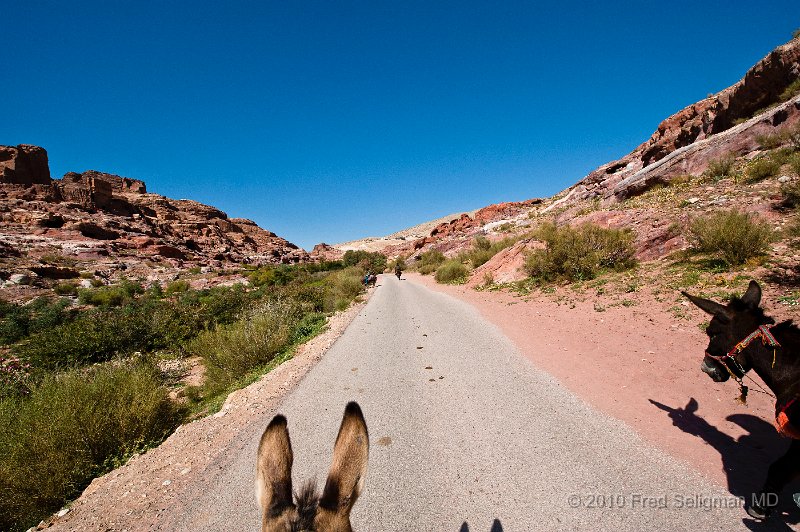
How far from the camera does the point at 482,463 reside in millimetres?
2773

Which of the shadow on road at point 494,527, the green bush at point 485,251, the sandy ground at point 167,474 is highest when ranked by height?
the green bush at point 485,251

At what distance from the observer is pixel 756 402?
10.3ft

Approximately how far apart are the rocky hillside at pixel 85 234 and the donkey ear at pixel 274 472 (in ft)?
97.5

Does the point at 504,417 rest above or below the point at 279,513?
below

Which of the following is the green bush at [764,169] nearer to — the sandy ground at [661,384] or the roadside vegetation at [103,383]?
the sandy ground at [661,384]

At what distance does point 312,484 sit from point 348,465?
147 mm

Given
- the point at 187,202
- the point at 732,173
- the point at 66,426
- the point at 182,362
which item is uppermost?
the point at 187,202

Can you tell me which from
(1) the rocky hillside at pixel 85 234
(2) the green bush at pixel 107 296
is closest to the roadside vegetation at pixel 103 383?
(2) the green bush at pixel 107 296

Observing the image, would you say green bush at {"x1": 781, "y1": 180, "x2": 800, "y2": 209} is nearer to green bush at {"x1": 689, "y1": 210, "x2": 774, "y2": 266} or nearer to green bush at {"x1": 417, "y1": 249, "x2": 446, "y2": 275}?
green bush at {"x1": 689, "y1": 210, "x2": 774, "y2": 266}

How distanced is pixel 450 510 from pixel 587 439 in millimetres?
1658

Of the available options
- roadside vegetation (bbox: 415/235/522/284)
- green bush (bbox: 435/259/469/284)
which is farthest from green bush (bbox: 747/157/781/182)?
green bush (bbox: 435/259/469/284)

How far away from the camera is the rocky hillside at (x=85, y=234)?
25375 mm

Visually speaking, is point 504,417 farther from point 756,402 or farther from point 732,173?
point 732,173

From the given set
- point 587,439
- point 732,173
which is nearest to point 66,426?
point 587,439
